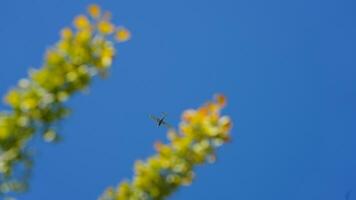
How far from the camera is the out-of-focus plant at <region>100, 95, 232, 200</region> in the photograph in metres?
3.51

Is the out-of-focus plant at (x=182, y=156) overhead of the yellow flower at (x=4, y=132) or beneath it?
beneath

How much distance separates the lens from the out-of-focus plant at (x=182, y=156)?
351 cm

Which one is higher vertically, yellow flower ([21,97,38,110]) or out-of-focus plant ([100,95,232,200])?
yellow flower ([21,97,38,110])

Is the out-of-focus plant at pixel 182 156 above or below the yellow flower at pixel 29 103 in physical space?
below

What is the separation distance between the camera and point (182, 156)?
3.60m

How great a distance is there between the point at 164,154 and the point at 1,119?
1.19 m

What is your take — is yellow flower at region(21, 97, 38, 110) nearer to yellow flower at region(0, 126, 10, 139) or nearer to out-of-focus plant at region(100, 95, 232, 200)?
yellow flower at region(0, 126, 10, 139)

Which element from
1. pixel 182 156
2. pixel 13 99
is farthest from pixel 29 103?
pixel 182 156

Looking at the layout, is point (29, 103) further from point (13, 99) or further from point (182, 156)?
point (182, 156)

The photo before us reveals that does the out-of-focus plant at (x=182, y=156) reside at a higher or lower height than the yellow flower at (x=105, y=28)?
lower

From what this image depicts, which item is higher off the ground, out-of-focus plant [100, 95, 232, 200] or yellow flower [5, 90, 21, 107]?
yellow flower [5, 90, 21, 107]

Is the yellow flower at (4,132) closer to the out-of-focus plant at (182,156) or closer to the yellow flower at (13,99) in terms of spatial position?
the yellow flower at (13,99)

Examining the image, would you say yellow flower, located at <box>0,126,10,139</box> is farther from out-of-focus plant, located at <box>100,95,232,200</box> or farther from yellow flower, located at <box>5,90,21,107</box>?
out-of-focus plant, located at <box>100,95,232,200</box>

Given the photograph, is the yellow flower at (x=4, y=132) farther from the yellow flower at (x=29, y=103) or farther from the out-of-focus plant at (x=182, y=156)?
the out-of-focus plant at (x=182, y=156)
